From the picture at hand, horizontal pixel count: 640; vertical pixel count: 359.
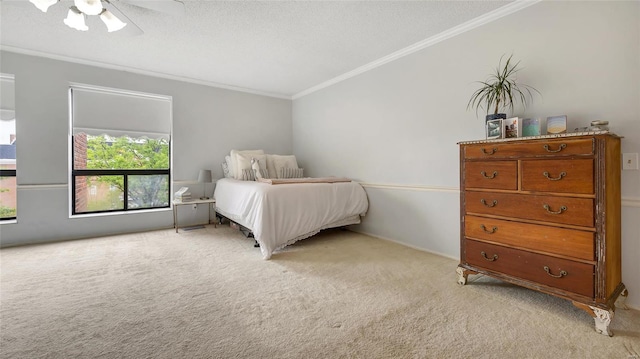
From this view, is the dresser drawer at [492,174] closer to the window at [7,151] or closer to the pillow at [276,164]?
the pillow at [276,164]

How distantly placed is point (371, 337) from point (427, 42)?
9.89 feet

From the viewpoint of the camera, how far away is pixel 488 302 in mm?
1965

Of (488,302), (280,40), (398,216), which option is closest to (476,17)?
(280,40)

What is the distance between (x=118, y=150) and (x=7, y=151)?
1129 mm

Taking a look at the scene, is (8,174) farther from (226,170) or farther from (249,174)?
(249,174)

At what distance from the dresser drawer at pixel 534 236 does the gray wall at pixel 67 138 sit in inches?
159

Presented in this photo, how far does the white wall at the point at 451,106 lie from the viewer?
1.92 meters

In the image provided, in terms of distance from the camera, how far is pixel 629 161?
1.88 m

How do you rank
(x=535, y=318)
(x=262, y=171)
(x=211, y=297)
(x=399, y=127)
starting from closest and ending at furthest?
(x=535, y=318) < (x=211, y=297) < (x=399, y=127) < (x=262, y=171)

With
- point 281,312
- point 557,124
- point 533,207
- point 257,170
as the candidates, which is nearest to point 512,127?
point 557,124

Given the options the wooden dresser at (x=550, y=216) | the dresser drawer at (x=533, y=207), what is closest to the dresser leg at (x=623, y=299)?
the wooden dresser at (x=550, y=216)

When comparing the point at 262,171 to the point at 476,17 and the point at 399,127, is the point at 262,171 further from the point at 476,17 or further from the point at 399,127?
the point at 476,17

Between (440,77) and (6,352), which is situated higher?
(440,77)

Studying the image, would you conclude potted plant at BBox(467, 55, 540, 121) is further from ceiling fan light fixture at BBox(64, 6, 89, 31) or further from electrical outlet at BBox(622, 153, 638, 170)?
ceiling fan light fixture at BBox(64, 6, 89, 31)
